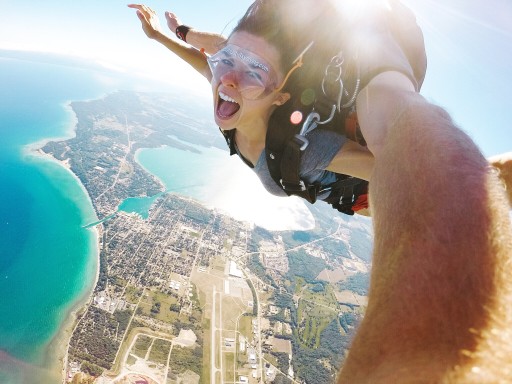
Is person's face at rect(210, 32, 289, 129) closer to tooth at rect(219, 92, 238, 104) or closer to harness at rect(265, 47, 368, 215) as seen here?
tooth at rect(219, 92, 238, 104)

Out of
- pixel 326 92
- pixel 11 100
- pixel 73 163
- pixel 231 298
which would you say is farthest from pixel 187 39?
pixel 11 100

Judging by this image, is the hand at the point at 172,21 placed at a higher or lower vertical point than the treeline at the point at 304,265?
higher

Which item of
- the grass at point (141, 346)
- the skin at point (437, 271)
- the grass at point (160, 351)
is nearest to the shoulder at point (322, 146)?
the skin at point (437, 271)

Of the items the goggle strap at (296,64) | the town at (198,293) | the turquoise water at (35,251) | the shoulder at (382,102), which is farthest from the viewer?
the town at (198,293)

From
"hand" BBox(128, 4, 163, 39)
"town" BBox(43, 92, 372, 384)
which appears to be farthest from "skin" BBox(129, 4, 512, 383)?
"town" BBox(43, 92, 372, 384)

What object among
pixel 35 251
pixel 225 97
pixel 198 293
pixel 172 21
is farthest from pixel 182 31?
pixel 35 251

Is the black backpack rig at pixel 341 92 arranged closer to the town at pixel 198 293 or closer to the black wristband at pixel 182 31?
the black wristband at pixel 182 31

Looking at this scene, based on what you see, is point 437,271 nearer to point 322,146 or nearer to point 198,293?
point 322,146
